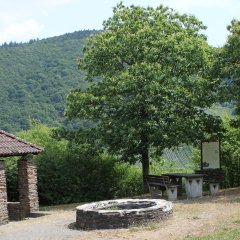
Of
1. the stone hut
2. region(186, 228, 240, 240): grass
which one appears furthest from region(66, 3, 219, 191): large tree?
region(186, 228, 240, 240): grass

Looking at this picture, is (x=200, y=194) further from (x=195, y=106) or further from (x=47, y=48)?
(x=47, y=48)

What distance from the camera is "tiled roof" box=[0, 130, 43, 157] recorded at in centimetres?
1600

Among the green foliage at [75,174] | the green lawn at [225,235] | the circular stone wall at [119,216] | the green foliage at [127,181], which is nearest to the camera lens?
the green lawn at [225,235]

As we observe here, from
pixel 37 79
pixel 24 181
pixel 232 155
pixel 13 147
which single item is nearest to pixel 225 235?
pixel 13 147

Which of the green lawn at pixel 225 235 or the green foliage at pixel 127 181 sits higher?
the green lawn at pixel 225 235

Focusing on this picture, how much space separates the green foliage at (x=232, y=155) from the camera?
24625 mm

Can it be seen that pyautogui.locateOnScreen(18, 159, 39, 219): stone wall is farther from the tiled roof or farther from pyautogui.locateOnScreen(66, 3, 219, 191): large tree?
pyautogui.locateOnScreen(66, 3, 219, 191): large tree

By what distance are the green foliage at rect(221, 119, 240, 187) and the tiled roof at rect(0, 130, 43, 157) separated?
10973 millimetres

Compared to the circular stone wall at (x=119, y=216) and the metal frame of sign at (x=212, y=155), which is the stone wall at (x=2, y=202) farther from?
the metal frame of sign at (x=212, y=155)

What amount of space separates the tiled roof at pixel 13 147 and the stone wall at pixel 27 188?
53 cm

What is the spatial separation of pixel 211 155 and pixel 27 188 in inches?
317

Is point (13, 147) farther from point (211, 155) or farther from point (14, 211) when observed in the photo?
point (211, 155)

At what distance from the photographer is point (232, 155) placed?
24.7 meters

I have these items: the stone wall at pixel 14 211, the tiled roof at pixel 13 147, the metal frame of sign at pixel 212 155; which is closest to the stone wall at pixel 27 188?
the stone wall at pixel 14 211
